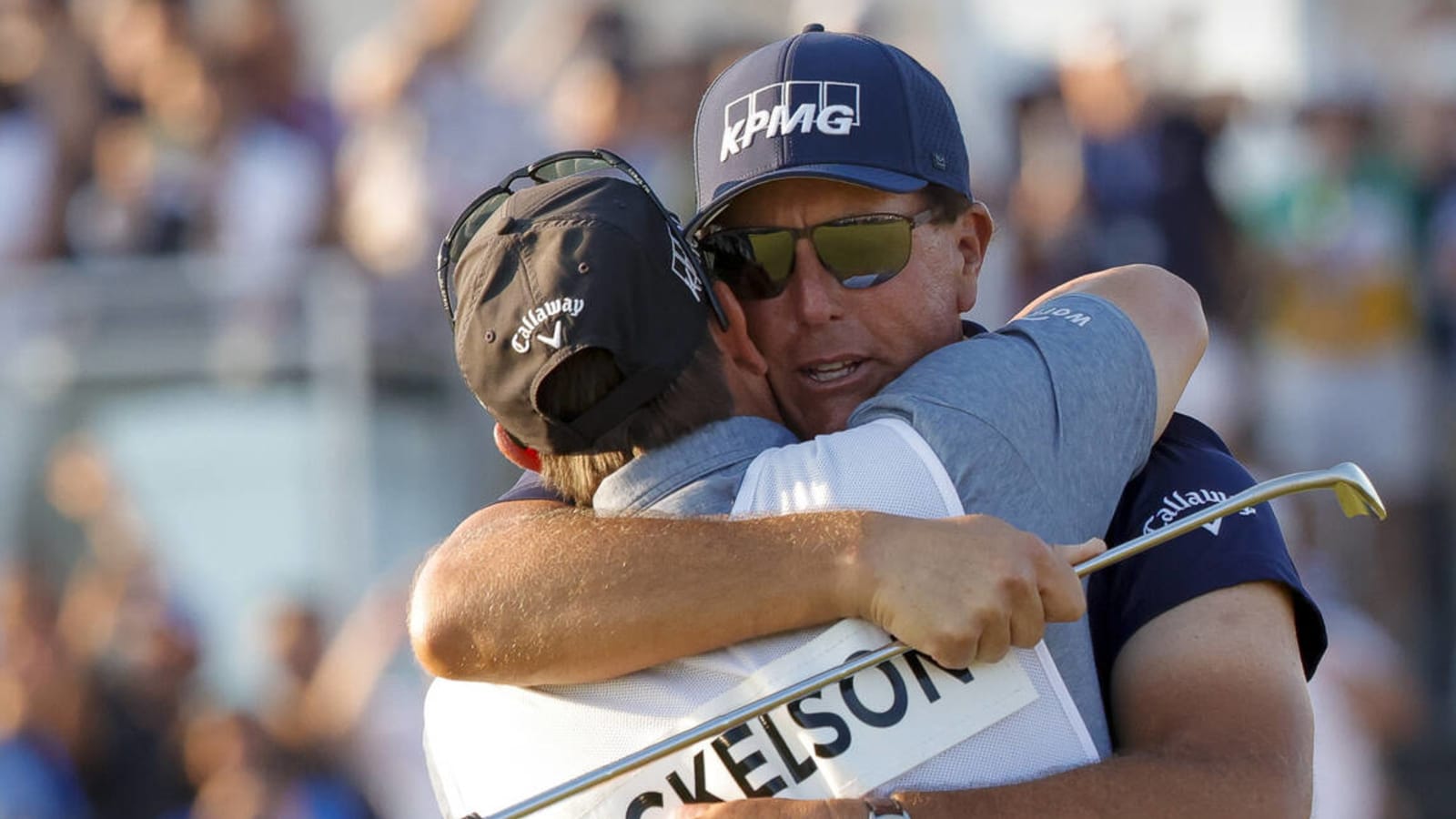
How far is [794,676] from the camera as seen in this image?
2574 millimetres

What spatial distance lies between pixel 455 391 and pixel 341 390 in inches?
17.1

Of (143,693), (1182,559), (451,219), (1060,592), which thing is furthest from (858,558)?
(143,693)

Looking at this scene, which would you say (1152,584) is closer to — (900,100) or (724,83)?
(900,100)

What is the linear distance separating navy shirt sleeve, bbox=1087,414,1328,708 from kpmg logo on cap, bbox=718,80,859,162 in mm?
697

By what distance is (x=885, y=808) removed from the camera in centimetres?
249

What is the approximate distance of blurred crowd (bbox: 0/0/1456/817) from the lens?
7.37 meters

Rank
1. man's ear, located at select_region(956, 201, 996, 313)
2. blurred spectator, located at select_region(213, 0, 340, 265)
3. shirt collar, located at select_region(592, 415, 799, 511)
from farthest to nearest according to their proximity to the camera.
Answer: blurred spectator, located at select_region(213, 0, 340, 265) → man's ear, located at select_region(956, 201, 996, 313) → shirt collar, located at select_region(592, 415, 799, 511)

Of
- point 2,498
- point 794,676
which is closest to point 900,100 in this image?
point 794,676

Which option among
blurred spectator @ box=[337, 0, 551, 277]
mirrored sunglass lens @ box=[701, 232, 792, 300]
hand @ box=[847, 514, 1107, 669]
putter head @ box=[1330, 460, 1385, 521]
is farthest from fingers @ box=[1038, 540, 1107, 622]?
blurred spectator @ box=[337, 0, 551, 277]

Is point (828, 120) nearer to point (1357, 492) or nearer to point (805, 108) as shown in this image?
point (805, 108)

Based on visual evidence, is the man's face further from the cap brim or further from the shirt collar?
the shirt collar

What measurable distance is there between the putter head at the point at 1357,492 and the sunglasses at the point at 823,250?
2.77ft

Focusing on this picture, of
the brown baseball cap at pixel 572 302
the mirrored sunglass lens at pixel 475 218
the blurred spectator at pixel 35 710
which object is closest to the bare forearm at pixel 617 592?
the brown baseball cap at pixel 572 302

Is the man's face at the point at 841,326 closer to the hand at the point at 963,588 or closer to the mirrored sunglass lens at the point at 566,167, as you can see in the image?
the mirrored sunglass lens at the point at 566,167
